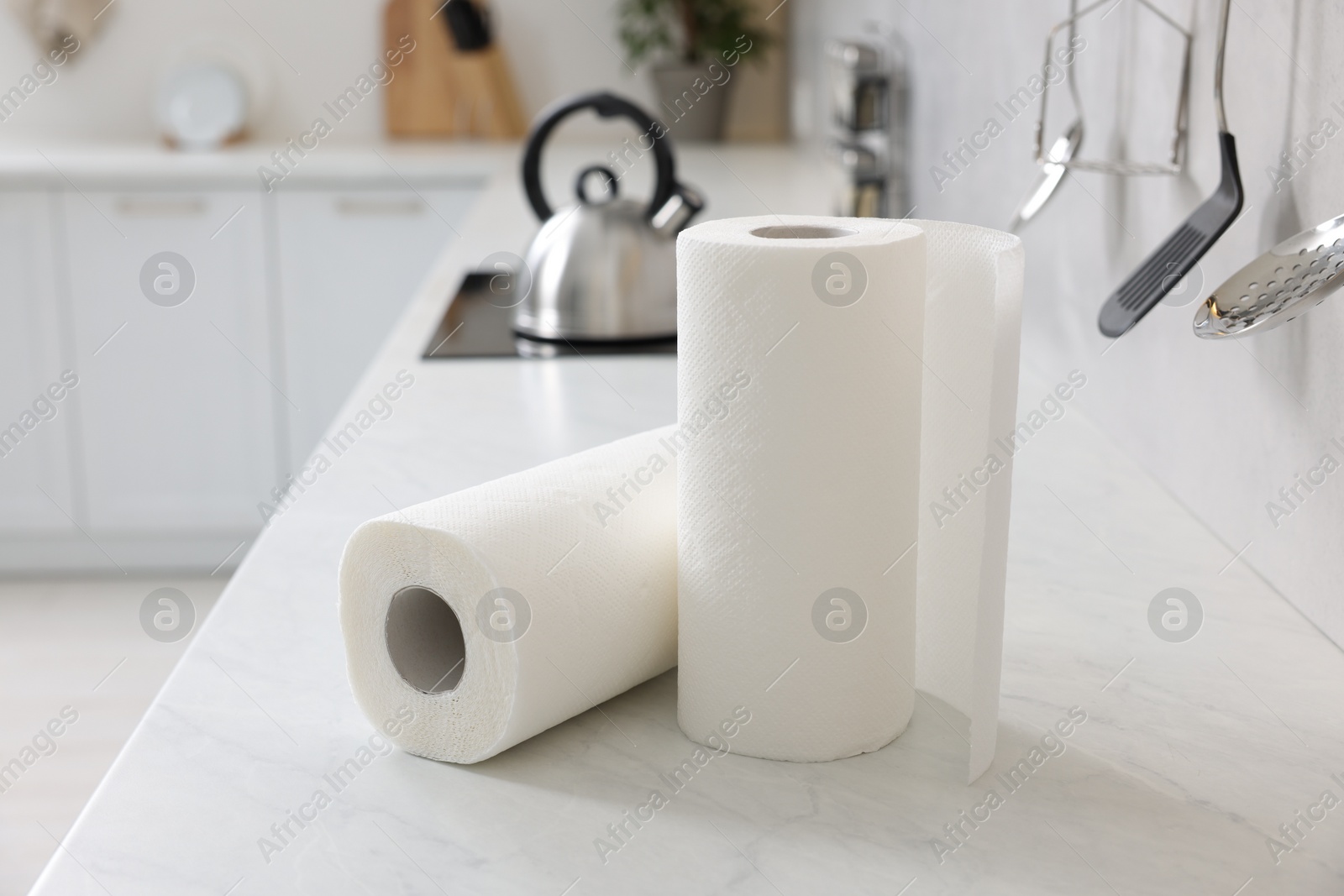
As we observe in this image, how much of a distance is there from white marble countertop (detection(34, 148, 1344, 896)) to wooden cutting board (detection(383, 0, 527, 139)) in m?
2.46

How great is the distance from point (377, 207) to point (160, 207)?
471 millimetres

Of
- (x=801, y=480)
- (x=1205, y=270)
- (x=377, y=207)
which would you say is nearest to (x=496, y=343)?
(x=1205, y=270)

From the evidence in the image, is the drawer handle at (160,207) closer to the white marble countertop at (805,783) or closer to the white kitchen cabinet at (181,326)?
the white kitchen cabinet at (181,326)

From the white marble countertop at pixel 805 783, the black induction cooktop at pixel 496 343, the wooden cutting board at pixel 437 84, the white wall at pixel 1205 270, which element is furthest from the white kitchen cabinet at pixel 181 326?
the white marble countertop at pixel 805 783

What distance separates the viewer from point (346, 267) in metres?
2.66

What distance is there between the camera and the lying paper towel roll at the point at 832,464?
1.82ft

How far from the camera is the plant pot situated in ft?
A: 10.1

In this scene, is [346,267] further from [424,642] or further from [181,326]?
[424,642]

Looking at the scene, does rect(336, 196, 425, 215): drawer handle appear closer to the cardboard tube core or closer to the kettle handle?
the kettle handle

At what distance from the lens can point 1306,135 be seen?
724mm

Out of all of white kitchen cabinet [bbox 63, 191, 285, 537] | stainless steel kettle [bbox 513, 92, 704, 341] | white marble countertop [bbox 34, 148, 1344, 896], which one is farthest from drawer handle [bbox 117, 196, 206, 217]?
white marble countertop [bbox 34, 148, 1344, 896]

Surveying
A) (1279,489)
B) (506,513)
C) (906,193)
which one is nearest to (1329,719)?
(1279,489)

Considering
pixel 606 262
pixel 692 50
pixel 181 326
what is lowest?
pixel 181 326

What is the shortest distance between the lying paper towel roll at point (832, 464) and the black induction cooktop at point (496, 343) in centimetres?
85
